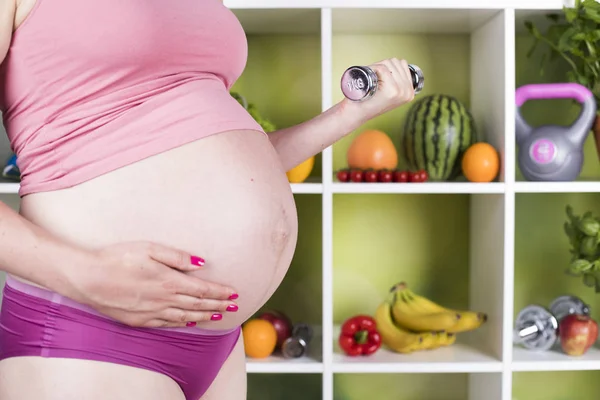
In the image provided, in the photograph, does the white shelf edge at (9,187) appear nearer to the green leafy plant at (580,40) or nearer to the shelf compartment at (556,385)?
the green leafy plant at (580,40)

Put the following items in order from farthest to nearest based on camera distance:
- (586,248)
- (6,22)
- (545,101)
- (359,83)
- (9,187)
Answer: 1. (545,101)
2. (586,248)
3. (9,187)
4. (359,83)
5. (6,22)

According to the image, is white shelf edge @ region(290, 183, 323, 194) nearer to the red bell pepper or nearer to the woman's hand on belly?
the red bell pepper

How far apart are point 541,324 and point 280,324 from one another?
636mm

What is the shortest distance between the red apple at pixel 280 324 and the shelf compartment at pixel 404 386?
328mm

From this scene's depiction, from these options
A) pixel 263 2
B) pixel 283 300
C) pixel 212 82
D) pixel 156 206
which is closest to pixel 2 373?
pixel 156 206

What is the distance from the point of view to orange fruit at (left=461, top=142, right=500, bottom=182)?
168cm

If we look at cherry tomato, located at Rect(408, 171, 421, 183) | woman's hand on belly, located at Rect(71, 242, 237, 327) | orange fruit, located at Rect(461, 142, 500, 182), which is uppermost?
orange fruit, located at Rect(461, 142, 500, 182)

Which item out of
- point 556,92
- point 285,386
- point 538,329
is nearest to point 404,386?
point 285,386

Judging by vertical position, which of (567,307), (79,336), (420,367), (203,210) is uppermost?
(203,210)

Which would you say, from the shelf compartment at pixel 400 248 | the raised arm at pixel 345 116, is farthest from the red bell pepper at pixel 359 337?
the raised arm at pixel 345 116

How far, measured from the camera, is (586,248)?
173 cm

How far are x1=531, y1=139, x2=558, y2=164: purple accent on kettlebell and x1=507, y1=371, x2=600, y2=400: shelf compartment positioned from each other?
26.8 inches

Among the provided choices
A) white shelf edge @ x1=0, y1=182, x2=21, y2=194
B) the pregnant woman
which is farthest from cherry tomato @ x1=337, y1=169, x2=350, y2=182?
the pregnant woman

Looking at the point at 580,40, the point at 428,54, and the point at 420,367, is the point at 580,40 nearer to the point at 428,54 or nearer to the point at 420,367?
the point at 428,54
